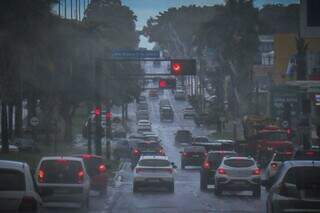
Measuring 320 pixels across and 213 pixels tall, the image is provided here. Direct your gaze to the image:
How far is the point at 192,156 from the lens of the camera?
197 feet

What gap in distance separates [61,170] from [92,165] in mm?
8062

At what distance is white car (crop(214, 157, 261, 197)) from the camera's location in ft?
114

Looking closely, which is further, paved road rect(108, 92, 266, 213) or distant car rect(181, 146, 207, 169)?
distant car rect(181, 146, 207, 169)

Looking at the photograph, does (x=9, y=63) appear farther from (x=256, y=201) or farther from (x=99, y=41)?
(x=99, y=41)

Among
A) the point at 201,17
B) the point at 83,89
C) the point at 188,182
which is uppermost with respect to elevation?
the point at 201,17

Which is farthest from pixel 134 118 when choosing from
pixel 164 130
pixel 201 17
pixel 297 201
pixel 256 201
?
pixel 297 201

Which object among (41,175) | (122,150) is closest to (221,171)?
(41,175)

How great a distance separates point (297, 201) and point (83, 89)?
56406 millimetres

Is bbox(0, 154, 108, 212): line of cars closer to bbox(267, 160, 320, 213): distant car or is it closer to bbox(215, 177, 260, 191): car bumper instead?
bbox(215, 177, 260, 191): car bumper

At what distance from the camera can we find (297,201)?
59.1ft

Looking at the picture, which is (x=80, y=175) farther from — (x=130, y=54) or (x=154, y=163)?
(x=130, y=54)

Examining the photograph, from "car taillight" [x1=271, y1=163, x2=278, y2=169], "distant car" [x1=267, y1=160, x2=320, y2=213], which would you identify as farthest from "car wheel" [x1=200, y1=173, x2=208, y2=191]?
"distant car" [x1=267, y1=160, x2=320, y2=213]

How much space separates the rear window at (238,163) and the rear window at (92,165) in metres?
4.89

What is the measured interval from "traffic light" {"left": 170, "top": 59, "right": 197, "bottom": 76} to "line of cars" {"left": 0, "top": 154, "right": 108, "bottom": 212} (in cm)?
2320
